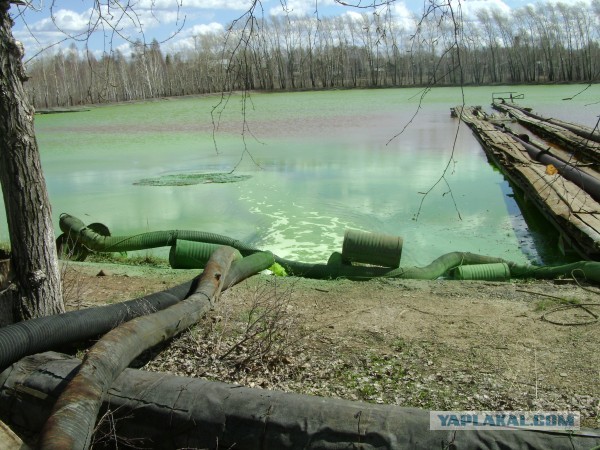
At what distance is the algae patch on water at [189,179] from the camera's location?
39.2 ft

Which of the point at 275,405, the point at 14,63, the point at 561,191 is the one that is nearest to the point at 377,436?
the point at 275,405

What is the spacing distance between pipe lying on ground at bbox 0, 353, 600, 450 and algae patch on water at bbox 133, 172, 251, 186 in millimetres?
8832

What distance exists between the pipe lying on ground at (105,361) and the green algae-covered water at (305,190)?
1.09m

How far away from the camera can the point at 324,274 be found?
5.96 m

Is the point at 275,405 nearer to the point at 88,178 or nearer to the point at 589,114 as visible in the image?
the point at 88,178

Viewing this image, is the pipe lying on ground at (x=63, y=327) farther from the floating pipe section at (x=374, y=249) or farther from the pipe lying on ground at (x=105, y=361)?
A: the floating pipe section at (x=374, y=249)

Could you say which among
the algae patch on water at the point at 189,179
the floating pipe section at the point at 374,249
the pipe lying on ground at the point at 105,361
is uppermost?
the algae patch on water at the point at 189,179

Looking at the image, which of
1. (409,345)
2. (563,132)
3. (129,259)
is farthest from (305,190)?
(563,132)

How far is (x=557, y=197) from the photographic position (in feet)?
27.3

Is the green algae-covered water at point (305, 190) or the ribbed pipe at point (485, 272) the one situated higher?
the green algae-covered water at point (305, 190)

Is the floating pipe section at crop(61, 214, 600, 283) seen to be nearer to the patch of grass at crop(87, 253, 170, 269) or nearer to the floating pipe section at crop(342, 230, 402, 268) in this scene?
the floating pipe section at crop(342, 230, 402, 268)

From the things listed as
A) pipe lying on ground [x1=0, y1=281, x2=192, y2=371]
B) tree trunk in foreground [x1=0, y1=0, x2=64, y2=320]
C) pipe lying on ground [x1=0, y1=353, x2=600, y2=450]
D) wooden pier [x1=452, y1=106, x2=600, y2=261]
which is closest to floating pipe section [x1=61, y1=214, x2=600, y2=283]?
wooden pier [x1=452, y1=106, x2=600, y2=261]

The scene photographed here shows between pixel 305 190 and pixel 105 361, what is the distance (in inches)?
313

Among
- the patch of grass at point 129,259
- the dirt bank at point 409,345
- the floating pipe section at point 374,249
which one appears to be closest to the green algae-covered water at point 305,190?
the dirt bank at point 409,345
